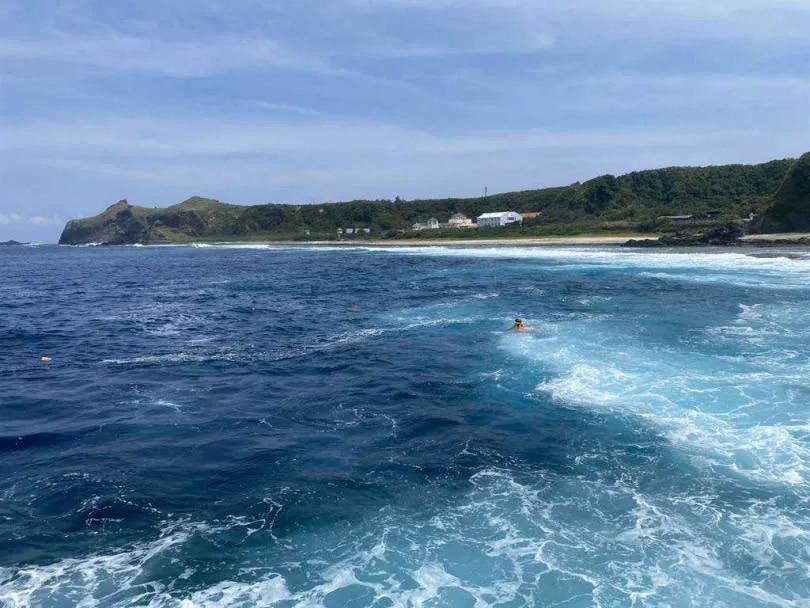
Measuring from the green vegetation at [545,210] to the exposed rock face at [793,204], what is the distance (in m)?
11.1

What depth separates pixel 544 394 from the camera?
16.7 m

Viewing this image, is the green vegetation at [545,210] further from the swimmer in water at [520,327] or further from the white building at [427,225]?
the swimmer in water at [520,327]

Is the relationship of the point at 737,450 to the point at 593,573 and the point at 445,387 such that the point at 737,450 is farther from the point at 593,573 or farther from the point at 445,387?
the point at 445,387

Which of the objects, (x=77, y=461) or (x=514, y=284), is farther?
(x=514, y=284)

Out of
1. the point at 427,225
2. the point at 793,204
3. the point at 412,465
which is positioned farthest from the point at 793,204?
the point at 427,225

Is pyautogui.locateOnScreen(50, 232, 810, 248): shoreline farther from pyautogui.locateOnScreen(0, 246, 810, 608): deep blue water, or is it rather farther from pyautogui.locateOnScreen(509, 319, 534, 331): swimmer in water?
pyautogui.locateOnScreen(509, 319, 534, 331): swimmer in water

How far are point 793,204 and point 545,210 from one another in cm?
7308

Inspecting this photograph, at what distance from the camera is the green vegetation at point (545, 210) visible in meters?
120

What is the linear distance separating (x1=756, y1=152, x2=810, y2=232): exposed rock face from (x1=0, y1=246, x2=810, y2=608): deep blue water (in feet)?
203

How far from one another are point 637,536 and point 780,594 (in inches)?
77.2

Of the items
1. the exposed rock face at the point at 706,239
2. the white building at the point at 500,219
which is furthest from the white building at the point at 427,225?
the exposed rock face at the point at 706,239

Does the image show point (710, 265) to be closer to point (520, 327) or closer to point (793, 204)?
point (520, 327)

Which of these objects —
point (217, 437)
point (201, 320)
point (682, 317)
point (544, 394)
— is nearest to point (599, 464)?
point (544, 394)

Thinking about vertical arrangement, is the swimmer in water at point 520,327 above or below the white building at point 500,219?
below
